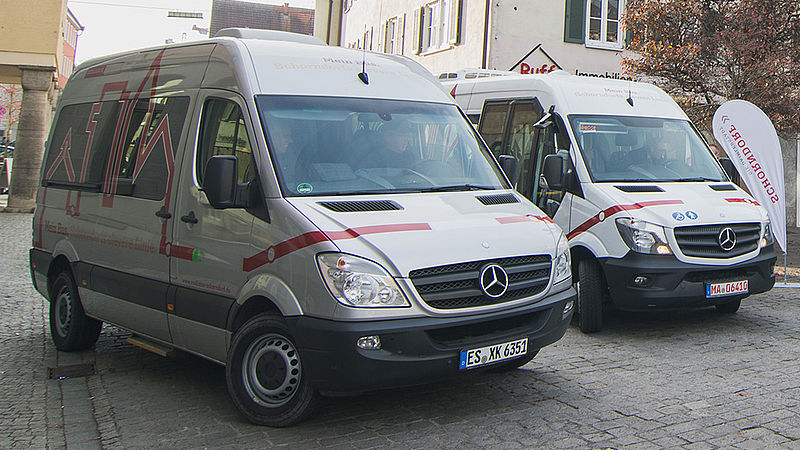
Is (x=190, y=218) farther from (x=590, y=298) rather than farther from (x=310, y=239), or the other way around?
(x=590, y=298)

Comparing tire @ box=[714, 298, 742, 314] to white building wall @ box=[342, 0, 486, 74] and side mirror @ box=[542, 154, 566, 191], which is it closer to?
side mirror @ box=[542, 154, 566, 191]

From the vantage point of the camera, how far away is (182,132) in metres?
6.43

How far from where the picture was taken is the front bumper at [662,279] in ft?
26.7

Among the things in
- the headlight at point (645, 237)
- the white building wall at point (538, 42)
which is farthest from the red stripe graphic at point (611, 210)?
the white building wall at point (538, 42)

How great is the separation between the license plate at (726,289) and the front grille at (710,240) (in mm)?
271

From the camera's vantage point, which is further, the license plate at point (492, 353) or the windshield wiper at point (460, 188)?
the windshield wiper at point (460, 188)

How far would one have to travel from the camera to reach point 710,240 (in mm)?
8320

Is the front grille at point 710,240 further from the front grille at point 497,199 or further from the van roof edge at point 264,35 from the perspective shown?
the van roof edge at point 264,35

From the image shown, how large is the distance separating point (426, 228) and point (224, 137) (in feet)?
5.39

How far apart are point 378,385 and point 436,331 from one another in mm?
458

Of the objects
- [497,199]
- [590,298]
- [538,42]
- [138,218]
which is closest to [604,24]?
[538,42]

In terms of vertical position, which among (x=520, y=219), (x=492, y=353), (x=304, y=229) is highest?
(x=520, y=219)

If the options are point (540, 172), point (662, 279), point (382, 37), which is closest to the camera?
point (662, 279)

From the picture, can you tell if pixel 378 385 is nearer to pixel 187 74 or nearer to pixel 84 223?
pixel 187 74
